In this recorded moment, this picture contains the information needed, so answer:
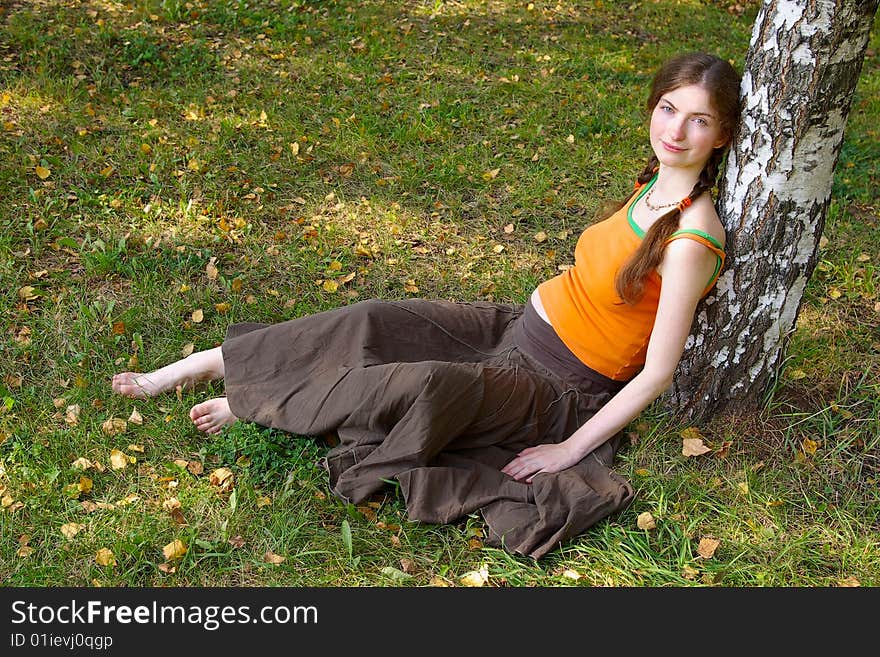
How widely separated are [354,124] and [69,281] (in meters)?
2.34

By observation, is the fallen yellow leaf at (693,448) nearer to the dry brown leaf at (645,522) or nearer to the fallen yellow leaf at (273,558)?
the dry brown leaf at (645,522)

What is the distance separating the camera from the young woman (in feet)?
8.95

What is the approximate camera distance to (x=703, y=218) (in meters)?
2.73

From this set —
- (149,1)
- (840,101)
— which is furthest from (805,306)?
(149,1)

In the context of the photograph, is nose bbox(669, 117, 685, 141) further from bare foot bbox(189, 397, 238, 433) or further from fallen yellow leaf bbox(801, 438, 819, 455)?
bare foot bbox(189, 397, 238, 433)

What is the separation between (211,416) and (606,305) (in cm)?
158

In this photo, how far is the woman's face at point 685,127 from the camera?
8.83 feet

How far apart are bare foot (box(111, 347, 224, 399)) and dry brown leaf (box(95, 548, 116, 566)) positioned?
0.83 m

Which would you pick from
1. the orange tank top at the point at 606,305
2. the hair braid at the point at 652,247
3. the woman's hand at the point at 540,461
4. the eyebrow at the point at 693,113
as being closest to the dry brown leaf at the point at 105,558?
the woman's hand at the point at 540,461

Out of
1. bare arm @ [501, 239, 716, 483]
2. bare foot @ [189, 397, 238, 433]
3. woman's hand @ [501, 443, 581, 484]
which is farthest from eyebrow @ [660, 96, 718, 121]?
bare foot @ [189, 397, 238, 433]

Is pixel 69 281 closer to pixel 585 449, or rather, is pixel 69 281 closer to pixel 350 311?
pixel 350 311

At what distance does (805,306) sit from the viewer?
4.02 m

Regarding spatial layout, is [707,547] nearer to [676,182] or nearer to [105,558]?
[676,182]

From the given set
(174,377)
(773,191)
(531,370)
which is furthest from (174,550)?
(773,191)
